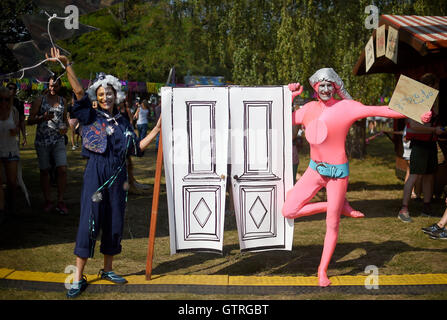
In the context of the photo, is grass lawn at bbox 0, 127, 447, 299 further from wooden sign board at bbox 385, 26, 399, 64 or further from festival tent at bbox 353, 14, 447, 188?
wooden sign board at bbox 385, 26, 399, 64

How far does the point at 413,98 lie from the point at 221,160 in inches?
70.2

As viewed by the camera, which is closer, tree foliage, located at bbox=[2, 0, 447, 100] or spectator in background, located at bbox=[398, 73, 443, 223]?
A: spectator in background, located at bbox=[398, 73, 443, 223]

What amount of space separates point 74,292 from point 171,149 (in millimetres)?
1535

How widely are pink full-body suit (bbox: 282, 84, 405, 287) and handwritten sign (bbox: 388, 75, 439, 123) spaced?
0.39 ft

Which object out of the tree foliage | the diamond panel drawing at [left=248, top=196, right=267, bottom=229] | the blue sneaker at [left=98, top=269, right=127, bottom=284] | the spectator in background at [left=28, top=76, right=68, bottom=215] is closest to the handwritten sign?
the diamond panel drawing at [left=248, top=196, right=267, bottom=229]

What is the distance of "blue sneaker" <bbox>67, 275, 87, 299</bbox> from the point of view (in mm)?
4020

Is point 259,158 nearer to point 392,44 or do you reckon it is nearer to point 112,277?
point 112,277

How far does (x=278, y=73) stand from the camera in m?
14.6

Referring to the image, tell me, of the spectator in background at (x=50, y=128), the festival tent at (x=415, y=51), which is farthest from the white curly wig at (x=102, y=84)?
the festival tent at (x=415, y=51)

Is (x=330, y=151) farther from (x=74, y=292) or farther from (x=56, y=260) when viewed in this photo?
(x=56, y=260)

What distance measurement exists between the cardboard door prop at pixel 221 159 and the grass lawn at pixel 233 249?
635 millimetres

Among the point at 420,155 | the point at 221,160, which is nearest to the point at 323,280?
the point at 221,160

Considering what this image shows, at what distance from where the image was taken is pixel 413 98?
3.99 metres
